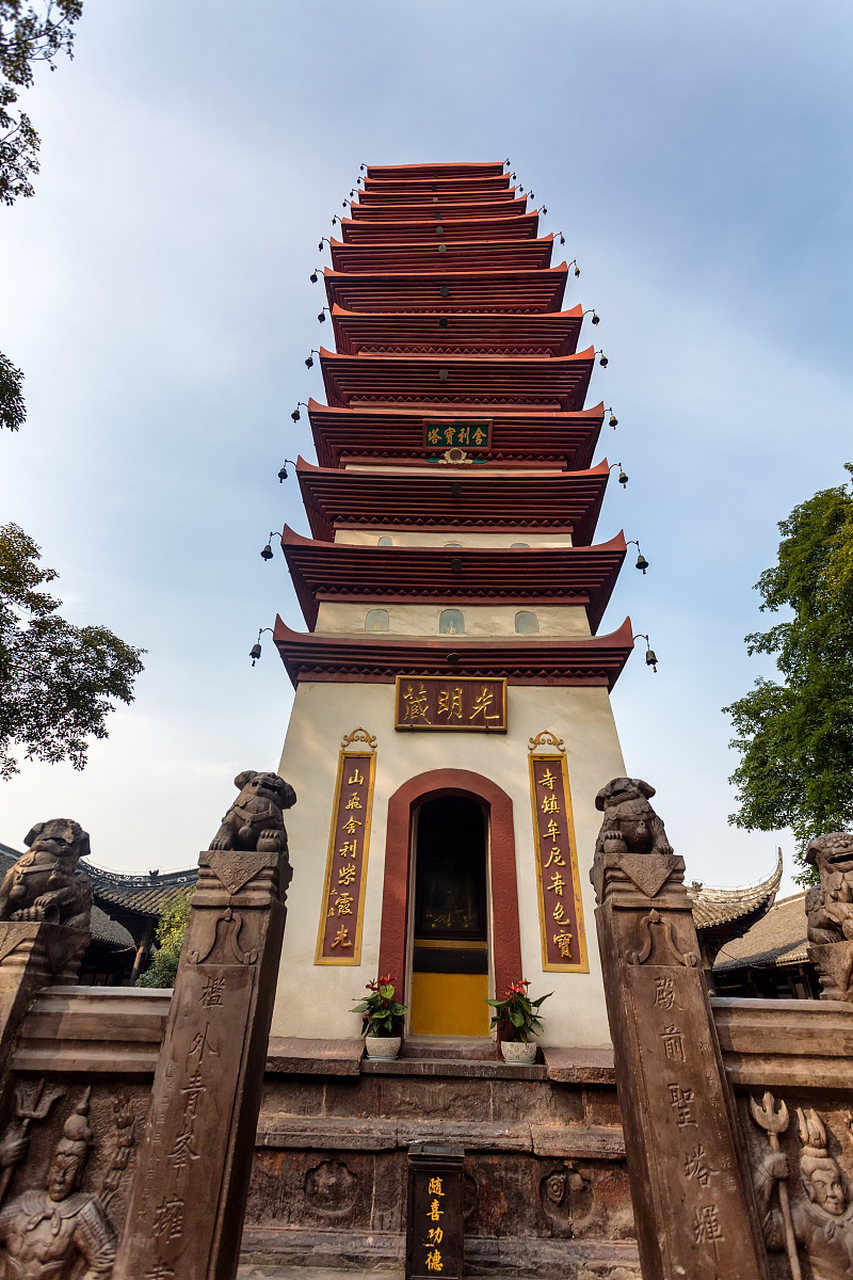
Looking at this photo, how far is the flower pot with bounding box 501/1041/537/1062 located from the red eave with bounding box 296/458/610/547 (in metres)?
7.60

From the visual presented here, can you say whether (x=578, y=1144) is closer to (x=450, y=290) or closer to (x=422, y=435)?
(x=422, y=435)

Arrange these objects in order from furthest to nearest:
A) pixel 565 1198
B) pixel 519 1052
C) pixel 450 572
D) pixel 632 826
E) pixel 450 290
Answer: pixel 450 290, pixel 450 572, pixel 519 1052, pixel 565 1198, pixel 632 826

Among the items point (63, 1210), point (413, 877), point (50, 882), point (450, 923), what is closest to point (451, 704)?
point (413, 877)

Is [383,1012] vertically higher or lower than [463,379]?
lower

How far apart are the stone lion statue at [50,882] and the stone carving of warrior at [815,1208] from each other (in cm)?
400

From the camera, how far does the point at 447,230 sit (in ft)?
54.7

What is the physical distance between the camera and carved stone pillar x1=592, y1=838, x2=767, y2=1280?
10.5 feet

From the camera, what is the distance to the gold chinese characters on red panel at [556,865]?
7.75 m

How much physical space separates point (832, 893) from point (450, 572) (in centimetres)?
733

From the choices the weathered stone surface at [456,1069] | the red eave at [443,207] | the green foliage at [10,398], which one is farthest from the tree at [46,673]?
the red eave at [443,207]

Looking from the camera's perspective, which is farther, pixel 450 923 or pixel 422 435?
pixel 422 435

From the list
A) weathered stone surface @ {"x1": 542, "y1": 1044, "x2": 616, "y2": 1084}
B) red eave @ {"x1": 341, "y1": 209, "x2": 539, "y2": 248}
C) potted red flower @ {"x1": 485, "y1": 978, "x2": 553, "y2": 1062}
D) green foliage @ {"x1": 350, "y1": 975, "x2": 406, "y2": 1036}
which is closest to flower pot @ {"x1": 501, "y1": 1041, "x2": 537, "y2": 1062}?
potted red flower @ {"x1": 485, "y1": 978, "x2": 553, "y2": 1062}

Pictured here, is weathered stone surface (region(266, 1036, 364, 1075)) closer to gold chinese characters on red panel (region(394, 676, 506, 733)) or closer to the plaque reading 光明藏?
gold chinese characters on red panel (region(394, 676, 506, 733))

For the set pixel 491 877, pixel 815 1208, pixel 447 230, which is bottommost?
pixel 815 1208
